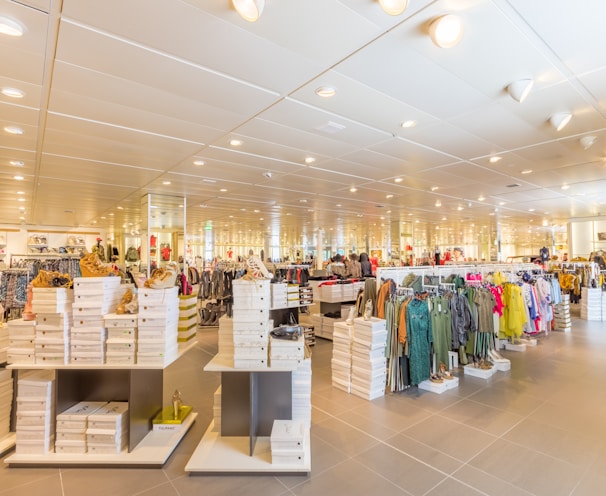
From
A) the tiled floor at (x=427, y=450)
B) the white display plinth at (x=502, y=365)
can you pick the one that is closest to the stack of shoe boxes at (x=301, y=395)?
the tiled floor at (x=427, y=450)

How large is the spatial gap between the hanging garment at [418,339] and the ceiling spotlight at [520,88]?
2.54 m

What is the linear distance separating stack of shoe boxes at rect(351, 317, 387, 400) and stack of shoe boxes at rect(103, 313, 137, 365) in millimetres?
2688

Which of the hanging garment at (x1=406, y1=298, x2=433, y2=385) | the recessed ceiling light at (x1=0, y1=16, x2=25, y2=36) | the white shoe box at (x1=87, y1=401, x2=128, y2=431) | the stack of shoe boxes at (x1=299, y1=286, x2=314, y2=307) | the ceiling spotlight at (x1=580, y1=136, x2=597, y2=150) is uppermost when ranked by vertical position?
the ceiling spotlight at (x1=580, y1=136, x2=597, y2=150)

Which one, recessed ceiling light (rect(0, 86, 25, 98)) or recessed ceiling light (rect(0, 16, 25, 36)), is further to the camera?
recessed ceiling light (rect(0, 86, 25, 98))

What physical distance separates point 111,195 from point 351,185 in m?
5.52

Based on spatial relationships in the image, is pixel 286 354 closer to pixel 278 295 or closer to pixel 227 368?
Result: pixel 227 368

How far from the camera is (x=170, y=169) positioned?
5.51 metres

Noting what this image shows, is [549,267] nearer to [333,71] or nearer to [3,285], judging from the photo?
[333,71]

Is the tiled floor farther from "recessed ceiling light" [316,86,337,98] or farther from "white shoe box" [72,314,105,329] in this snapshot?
"recessed ceiling light" [316,86,337,98]

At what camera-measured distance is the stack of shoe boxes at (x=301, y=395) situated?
3219mm

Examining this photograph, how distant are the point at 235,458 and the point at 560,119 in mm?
4673

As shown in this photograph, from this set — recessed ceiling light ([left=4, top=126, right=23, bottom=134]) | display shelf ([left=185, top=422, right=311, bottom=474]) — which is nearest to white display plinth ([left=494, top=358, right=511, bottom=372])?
display shelf ([left=185, top=422, right=311, bottom=474])

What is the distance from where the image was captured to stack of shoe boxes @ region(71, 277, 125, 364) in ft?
9.34

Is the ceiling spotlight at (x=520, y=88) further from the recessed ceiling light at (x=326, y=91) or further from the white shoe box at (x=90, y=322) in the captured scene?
the white shoe box at (x=90, y=322)
